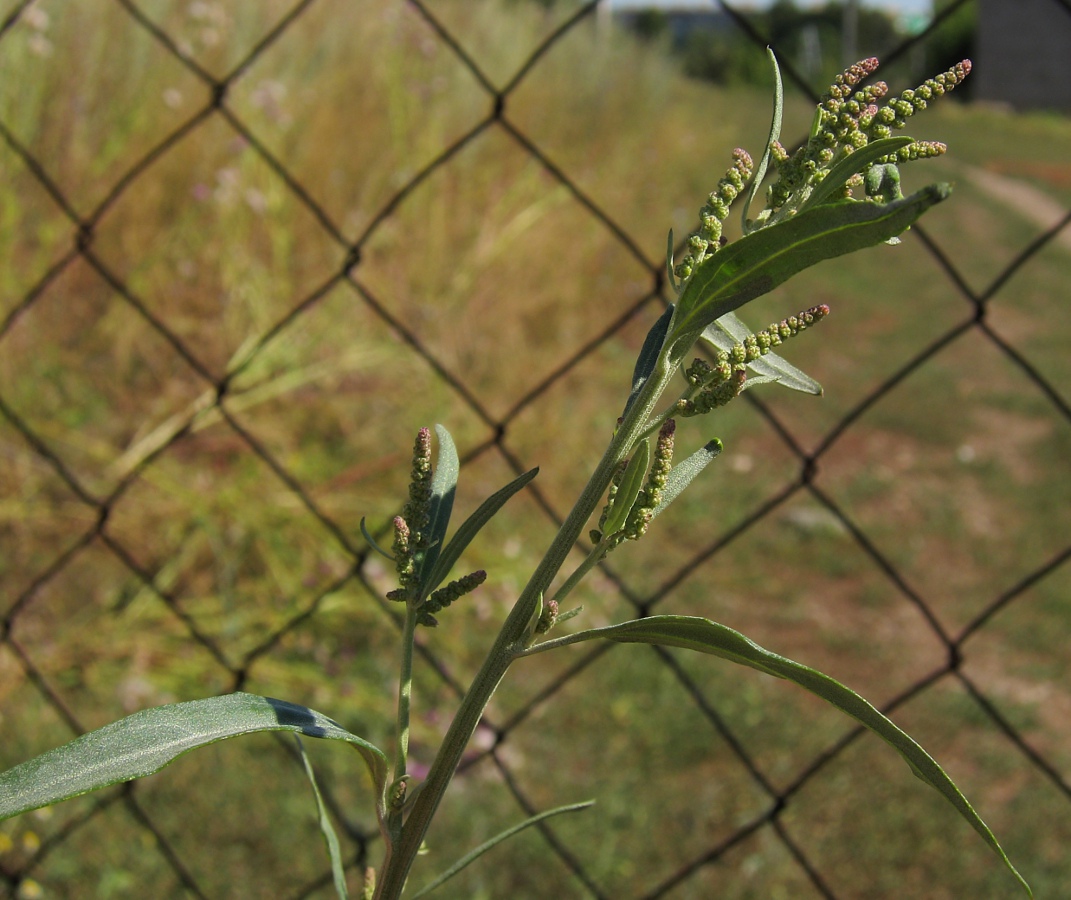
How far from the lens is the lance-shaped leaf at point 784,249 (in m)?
0.28

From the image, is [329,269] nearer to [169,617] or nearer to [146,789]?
[169,617]

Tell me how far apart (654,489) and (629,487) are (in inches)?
0.6

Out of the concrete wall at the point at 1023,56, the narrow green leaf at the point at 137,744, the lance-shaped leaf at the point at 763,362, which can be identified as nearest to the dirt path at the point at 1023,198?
the lance-shaped leaf at the point at 763,362

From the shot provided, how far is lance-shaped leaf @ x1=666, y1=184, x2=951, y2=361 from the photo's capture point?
279 millimetres

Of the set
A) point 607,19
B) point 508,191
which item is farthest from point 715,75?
point 508,191

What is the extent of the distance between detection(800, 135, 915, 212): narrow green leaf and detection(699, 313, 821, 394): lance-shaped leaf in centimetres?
5

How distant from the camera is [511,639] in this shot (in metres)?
0.37

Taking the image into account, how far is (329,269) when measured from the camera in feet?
8.96

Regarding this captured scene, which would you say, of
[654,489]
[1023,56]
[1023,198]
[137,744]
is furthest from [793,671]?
[1023,56]

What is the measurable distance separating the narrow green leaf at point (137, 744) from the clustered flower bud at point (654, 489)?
12 cm

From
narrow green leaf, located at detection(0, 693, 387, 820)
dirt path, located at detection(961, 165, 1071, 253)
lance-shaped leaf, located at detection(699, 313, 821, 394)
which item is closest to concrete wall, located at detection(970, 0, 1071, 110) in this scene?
dirt path, located at detection(961, 165, 1071, 253)

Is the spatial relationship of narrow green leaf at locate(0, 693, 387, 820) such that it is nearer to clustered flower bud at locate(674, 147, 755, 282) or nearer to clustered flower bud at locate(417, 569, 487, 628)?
clustered flower bud at locate(417, 569, 487, 628)

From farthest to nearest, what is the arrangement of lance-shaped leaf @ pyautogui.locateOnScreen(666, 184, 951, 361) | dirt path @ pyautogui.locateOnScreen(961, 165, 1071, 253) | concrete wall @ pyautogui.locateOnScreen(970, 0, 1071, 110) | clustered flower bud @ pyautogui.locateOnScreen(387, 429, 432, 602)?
concrete wall @ pyautogui.locateOnScreen(970, 0, 1071, 110) < dirt path @ pyautogui.locateOnScreen(961, 165, 1071, 253) < clustered flower bud @ pyautogui.locateOnScreen(387, 429, 432, 602) < lance-shaped leaf @ pyautogui.locateOnScreen(666, 184, 951, 361)

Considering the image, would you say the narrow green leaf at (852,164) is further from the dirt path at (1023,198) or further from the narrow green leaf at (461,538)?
the dirt path at (1023,198)
